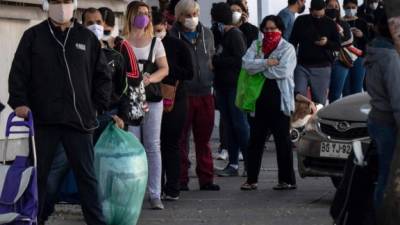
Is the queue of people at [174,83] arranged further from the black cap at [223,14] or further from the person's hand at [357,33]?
the person's hand at [357,33]

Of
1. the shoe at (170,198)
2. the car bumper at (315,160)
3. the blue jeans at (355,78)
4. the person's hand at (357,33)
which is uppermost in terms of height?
the car bumper at (315,160)

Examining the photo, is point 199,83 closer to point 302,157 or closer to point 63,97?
point 302,157

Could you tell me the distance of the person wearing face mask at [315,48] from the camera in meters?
17.9

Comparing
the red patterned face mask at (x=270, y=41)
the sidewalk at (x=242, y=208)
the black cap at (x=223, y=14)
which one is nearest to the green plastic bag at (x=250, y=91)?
the red patterned face mask at (x=270, y=41)

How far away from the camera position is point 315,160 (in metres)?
12.8

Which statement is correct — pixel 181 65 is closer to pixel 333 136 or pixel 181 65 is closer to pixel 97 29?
pixel 333 136

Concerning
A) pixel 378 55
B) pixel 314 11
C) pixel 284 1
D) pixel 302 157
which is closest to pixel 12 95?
pixel 378 55

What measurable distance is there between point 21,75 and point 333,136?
3.88 metres

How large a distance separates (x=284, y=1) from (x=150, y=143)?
11.5 m

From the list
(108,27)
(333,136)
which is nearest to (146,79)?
(108,27)

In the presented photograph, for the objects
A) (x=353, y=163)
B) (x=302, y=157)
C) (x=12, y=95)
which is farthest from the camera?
(x=302, y=157)

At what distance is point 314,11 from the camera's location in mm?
17844

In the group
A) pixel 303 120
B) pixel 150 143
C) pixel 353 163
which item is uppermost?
pixel 353 163

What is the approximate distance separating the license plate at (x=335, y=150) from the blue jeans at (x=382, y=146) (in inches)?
155
